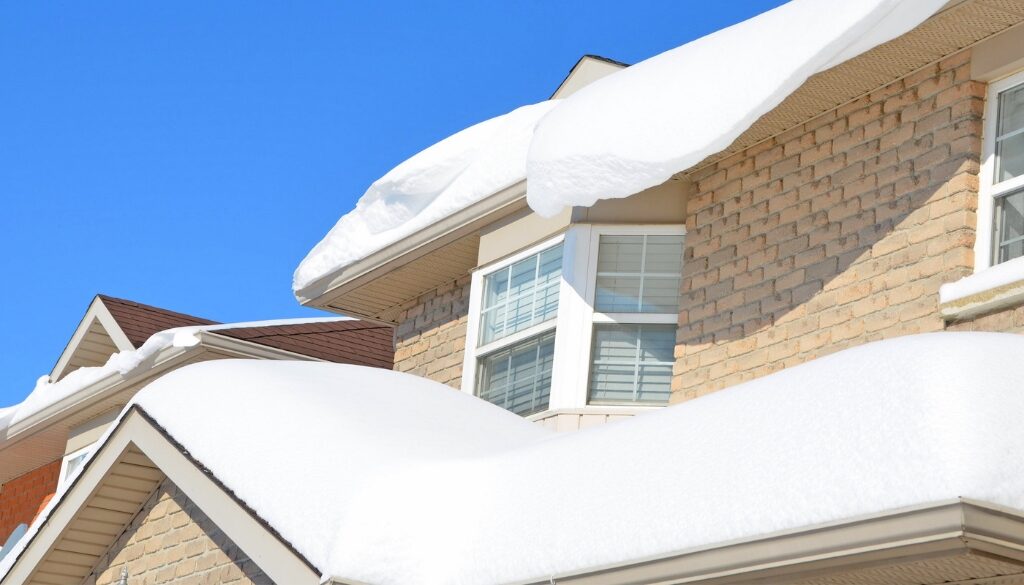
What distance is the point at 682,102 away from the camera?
847 cm

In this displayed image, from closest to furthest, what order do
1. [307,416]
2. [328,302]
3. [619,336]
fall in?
[307,416] → [619,336] → [328,302]

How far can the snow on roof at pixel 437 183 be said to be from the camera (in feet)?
35.0

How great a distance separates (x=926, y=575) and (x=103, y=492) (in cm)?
506

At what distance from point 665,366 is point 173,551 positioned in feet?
11.4

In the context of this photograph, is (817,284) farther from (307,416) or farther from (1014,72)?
(307,416)

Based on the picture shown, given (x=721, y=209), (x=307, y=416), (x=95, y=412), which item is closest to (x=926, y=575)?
(x=307, y=416)

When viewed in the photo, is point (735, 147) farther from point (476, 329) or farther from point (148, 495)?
point (148, 495)

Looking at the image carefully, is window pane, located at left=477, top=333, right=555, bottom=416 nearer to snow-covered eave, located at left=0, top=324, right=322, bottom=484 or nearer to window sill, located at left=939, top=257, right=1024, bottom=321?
window sill, located at left=939, top=257, right=1024, bottom=321

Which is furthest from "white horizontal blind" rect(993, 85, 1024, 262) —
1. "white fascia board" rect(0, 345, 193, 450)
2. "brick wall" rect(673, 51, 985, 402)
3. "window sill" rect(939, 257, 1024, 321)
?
"white fascia board" rect(0, 345, 193, 450)

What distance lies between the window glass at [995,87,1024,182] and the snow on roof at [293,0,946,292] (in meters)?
0.78

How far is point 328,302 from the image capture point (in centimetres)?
1277

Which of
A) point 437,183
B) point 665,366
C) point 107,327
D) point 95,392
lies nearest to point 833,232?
point 665,366

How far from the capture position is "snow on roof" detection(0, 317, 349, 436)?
14.2 meters

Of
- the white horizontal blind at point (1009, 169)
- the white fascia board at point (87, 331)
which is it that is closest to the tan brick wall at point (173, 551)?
the white horizontal blind at point (1009, 169)
